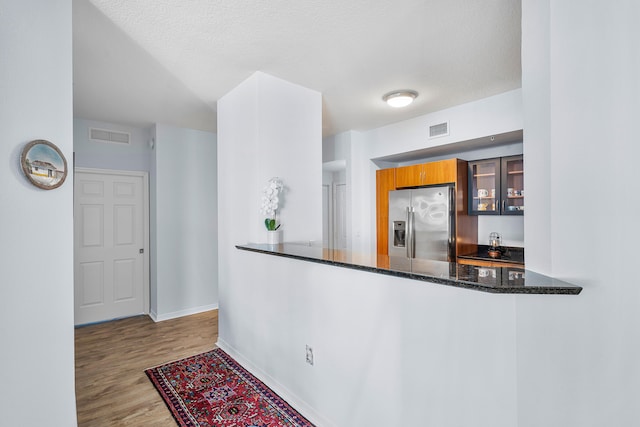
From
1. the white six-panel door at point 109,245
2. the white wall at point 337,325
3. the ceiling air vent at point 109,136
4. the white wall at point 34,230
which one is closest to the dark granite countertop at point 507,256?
the white wall at point 337,325

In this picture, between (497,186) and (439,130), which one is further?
(439,130)

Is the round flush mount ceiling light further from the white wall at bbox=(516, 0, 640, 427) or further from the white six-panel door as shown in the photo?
the white six-panel door

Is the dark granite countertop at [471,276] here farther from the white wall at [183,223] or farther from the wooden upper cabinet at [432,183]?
the white wall at [183,223]

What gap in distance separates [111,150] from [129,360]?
267cm

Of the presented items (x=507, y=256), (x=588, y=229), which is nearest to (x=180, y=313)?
(x=507, y=256)

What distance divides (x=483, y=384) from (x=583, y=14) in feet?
5.01

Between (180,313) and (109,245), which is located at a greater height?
(109,245)

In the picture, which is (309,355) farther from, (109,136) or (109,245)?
(109,136)

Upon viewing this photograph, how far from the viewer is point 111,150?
13.5ft

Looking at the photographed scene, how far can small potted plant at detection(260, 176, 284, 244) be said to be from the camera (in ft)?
8.50

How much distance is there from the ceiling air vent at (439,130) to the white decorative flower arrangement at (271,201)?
219 centimetres

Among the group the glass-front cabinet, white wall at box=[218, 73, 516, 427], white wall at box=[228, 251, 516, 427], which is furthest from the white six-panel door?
the glass-front cabinet

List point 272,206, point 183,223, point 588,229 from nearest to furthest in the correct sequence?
point 588,229
point 272,206
point 183,223

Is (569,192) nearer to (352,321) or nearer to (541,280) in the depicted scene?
(541,280)
